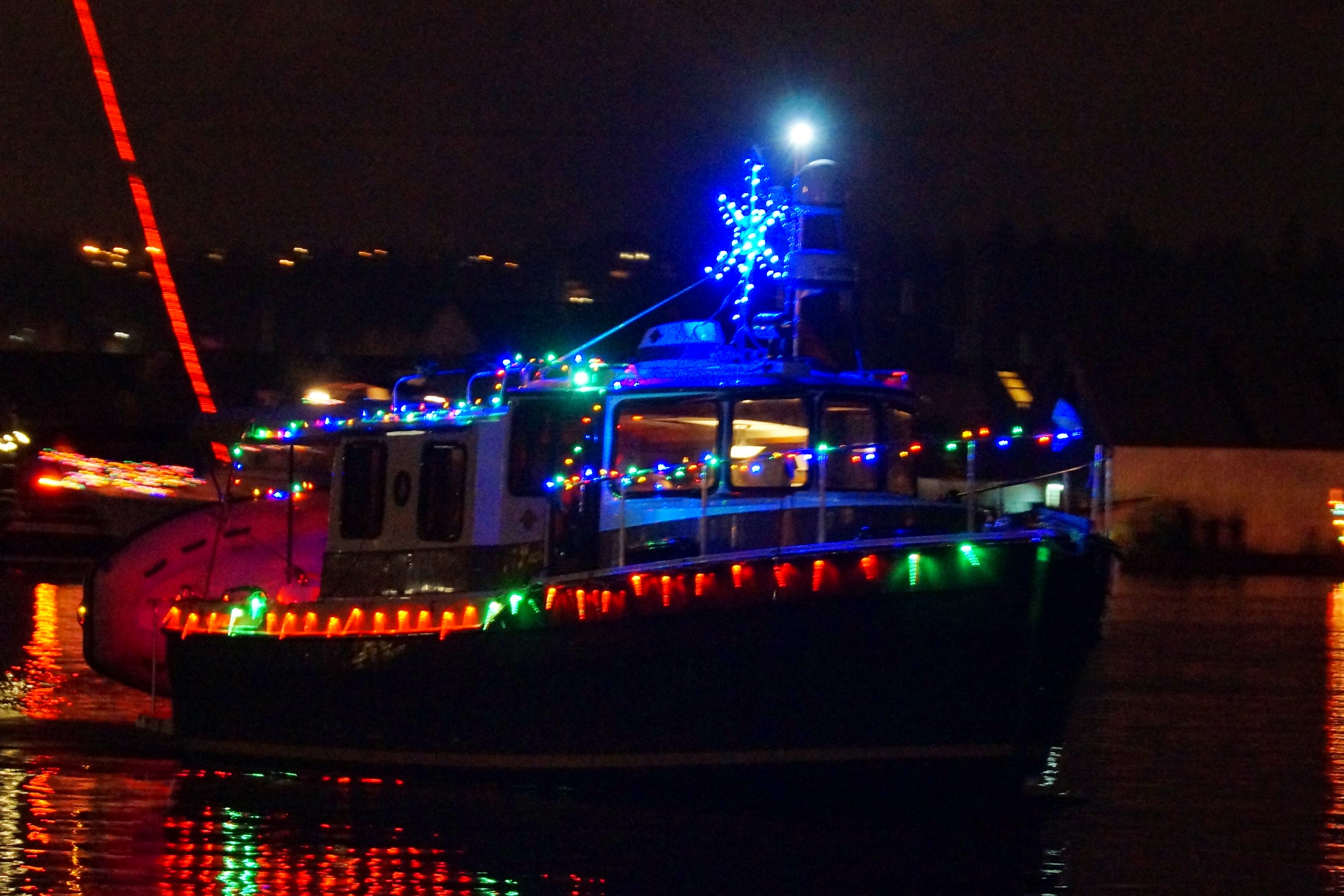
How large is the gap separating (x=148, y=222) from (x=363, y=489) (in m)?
3.19

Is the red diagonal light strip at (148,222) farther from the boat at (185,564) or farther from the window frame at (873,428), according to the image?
the window frame at (873,428)

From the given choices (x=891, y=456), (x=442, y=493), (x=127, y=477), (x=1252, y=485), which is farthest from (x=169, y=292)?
(x=1252, y=485)

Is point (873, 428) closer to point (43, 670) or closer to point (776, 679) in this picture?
point (776, 679)

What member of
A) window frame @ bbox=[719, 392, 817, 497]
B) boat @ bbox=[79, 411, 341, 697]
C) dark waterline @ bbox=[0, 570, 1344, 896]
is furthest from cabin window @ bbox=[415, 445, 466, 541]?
boat @ bbox=[79, 411, 341, 697]

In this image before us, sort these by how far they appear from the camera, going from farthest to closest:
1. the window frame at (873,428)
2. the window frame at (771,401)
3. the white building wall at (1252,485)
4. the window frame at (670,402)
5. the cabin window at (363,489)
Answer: the white building wall at (1252,485) < the cabin window at (363,489) < the window frame at (873,428) < the window frame at (670,402) < the window frame at (771,401)

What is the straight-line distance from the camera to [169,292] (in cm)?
1308

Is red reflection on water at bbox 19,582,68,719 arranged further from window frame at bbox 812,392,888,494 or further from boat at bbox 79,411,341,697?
window frame at bbox 812,392,888,494

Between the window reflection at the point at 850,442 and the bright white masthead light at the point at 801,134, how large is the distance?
5.86 ft

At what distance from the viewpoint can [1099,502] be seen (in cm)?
999

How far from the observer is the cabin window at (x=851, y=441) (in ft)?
34.1

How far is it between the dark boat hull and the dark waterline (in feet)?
0.86

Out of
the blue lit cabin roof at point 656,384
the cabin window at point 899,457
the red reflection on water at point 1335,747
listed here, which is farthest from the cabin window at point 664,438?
the red reflection on water at point 1335,747

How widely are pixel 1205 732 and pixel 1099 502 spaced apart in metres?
4.08

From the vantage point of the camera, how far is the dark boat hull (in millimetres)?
8836
